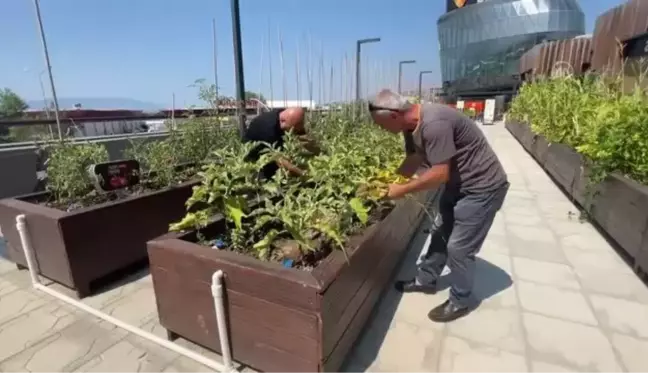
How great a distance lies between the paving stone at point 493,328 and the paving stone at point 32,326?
2.30 meters

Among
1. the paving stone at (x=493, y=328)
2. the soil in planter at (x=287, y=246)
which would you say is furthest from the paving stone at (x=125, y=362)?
the paving stone at (x=493, y=328)

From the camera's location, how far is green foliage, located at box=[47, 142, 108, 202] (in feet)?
8.55

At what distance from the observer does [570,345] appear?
1887 mm

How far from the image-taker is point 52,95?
3.55 meters

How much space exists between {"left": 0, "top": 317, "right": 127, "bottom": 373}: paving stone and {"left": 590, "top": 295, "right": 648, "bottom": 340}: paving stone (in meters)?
2.83

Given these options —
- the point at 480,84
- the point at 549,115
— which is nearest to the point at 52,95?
the point at 549,115

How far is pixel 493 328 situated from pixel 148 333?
6.46ft

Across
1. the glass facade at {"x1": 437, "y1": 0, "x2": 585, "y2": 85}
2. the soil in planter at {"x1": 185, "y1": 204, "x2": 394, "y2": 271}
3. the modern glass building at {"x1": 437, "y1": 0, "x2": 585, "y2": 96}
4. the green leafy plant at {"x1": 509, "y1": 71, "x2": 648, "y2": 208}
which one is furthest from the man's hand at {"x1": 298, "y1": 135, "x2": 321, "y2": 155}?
the glass facade at {"x1": 437, "y1": 0, "x2": 585, "y2": 85}

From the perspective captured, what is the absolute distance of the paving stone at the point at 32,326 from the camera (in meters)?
1.92

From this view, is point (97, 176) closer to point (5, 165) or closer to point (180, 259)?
point (180, 259)

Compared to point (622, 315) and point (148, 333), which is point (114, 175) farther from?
point (622, 315)

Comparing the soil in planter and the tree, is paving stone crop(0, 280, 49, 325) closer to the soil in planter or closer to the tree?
the soil in planter

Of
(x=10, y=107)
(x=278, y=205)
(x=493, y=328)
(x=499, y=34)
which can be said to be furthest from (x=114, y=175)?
(x=499, y=34)

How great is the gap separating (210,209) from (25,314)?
1.42 metres
